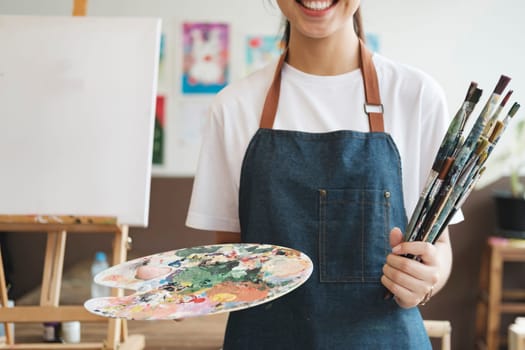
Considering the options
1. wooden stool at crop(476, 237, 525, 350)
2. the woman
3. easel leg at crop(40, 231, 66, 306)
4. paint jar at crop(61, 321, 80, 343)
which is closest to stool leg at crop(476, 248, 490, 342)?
wooden stool at crop(476, 237, 525, 350)

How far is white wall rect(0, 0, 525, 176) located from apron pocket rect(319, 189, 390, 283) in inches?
103

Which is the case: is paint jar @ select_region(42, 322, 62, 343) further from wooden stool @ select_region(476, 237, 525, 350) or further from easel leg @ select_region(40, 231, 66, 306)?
wooden stool @ select_region(476, 237, 525, 350)

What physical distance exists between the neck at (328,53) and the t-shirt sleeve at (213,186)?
0.21 m

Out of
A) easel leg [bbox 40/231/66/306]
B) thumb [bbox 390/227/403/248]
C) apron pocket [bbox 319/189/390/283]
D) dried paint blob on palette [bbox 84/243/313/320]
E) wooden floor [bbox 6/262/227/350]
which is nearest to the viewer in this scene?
dried paint blob on palette [bbox 84/243/313/320]

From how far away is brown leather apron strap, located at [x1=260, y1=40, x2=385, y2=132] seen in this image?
1.25 metres

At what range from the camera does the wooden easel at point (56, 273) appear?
1902mm

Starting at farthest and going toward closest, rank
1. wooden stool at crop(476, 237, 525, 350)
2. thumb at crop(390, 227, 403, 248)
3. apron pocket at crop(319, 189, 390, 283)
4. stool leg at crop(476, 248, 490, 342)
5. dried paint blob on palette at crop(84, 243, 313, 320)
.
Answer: stool leg at crop(476, 248, 490, 342) → wooden stool at crop(476, 237, 525, 350) → apron pocket at crop(319, 189, 390, 283) → thumb at crop(390, 227, 403, 248) → dried paint blob on palette at crop(84, 243, 313, 320)

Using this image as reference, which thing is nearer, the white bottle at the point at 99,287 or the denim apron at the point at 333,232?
the denim apron at the point at 333,232

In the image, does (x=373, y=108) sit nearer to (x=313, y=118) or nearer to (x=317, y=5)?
(x=313, y=118)

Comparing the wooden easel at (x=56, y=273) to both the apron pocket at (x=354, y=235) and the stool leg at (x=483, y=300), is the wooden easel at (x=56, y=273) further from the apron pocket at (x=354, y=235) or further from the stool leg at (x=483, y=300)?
the stool leg at (x=483, y=300)

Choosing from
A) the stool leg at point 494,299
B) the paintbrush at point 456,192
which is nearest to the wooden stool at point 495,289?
the stool leg at point 494,299

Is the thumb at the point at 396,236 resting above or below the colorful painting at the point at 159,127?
below

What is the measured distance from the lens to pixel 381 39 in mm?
3695

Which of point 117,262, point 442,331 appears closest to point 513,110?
point 442,331
